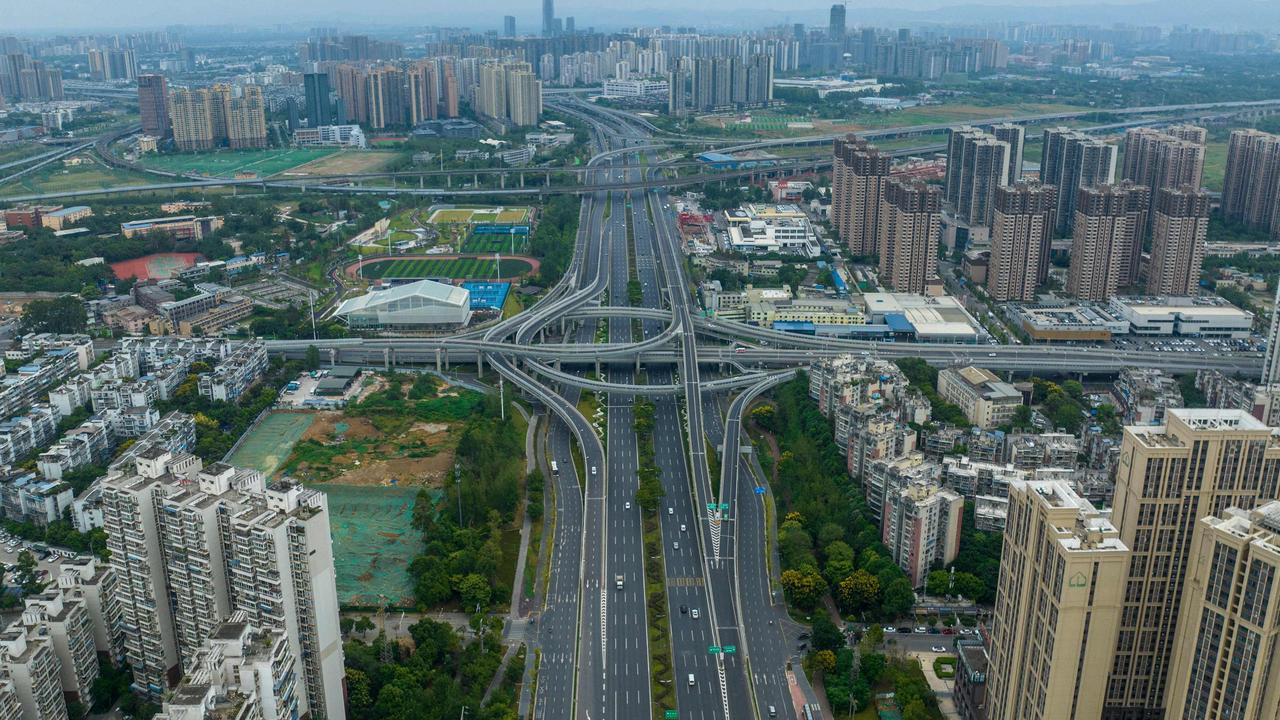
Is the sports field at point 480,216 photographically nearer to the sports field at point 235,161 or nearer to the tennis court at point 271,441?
the sports field at point 235,161

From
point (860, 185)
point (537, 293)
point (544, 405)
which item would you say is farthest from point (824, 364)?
point (860, 185)

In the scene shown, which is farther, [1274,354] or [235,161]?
[235,161]

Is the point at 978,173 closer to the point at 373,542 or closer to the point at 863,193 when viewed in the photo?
the point at 863,193

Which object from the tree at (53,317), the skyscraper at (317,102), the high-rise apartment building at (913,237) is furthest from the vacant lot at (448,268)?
the skyscraper at (317,102)

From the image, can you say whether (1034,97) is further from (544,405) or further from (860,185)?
(544,405)

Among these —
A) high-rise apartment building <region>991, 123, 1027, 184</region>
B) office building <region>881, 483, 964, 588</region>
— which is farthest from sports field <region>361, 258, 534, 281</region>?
office building <region>881, 483, 964, 588</region>

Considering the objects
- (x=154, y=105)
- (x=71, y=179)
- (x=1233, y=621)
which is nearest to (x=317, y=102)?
(x=154, y=105)
